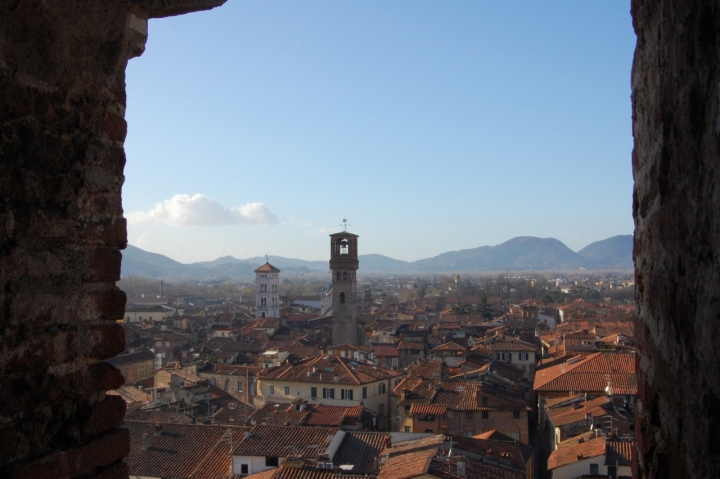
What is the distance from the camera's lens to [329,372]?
33.0 metres

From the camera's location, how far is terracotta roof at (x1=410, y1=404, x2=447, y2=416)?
28.0 meters

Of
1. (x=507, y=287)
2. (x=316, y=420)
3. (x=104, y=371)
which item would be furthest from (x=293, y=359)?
(x=507, y=287)

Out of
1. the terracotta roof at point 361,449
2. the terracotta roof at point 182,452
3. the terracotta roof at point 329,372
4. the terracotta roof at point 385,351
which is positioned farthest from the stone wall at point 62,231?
the terracotta roof at point 385,351

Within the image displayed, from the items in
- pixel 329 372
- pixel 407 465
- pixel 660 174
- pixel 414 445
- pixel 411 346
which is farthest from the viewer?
pixel 411 346

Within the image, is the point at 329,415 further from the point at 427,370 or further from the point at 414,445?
the point at 427,370

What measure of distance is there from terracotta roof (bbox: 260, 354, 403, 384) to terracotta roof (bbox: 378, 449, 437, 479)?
542 inches

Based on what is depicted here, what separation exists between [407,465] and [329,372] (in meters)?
16.2

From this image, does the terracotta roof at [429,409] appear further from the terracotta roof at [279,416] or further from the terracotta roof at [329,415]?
the terracotta roof at [279,416]

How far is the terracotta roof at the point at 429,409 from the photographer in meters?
28.0

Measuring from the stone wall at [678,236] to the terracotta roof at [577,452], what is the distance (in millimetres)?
17387

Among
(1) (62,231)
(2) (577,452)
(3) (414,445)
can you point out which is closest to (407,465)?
(3) (414,445)

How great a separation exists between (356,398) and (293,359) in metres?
9.22

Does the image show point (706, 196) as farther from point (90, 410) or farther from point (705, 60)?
point (90, 410)

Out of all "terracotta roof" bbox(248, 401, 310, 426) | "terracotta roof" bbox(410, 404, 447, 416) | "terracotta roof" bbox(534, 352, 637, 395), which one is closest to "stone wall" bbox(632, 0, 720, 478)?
"terracotta roof" bbox(248, 401, 310, 426)
